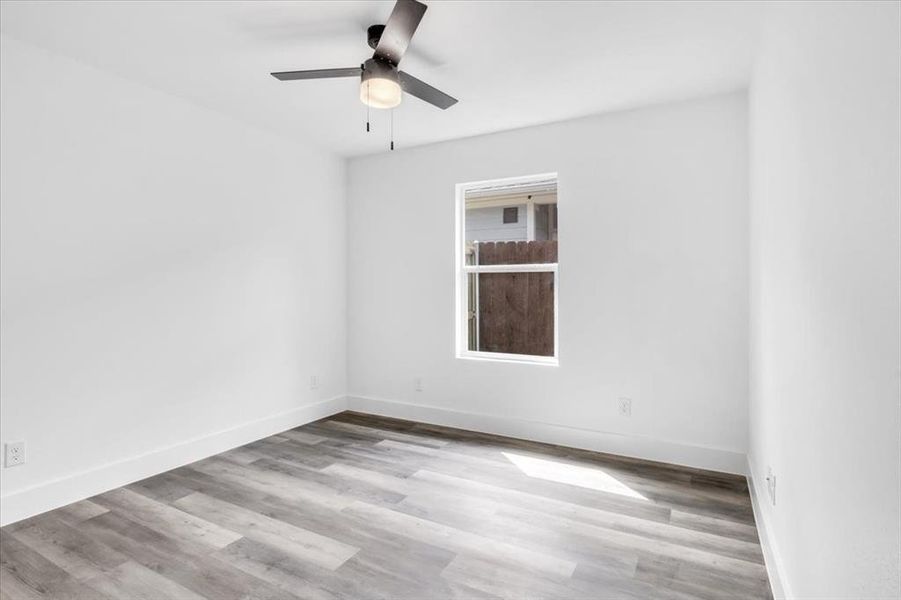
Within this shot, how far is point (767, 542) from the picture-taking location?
2129 millimetres

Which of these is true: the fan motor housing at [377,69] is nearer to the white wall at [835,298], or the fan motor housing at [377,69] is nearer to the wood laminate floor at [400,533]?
the white wall at [835,298]

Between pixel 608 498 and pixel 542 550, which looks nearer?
pixel 542 550

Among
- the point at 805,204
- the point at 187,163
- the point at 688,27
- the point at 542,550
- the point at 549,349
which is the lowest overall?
the point at 542,550

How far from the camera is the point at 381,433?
4.03 meters

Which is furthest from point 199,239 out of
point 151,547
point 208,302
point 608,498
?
point 608,498

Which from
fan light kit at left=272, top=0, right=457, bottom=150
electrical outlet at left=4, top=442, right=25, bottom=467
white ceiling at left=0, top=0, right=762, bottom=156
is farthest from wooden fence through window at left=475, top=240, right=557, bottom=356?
electrical outlet at left=4, top=442, right=25, bottom=467

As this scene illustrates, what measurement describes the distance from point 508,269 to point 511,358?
770 millimetres

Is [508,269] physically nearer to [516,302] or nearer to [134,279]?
[516,302]

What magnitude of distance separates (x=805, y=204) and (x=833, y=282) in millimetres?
406

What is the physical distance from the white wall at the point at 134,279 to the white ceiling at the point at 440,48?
1.08 feet

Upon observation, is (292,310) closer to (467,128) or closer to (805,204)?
(467,128)

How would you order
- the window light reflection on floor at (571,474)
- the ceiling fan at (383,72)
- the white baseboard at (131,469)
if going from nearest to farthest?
the ceiling fan at (383,72) < the white baseboard at (131,469) < the window light reflection on floor at (571,474)

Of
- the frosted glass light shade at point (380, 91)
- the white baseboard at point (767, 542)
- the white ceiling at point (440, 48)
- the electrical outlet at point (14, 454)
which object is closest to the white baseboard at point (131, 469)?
the electrical outlet at point (14, 454)

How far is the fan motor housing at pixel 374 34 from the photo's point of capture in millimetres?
2297
